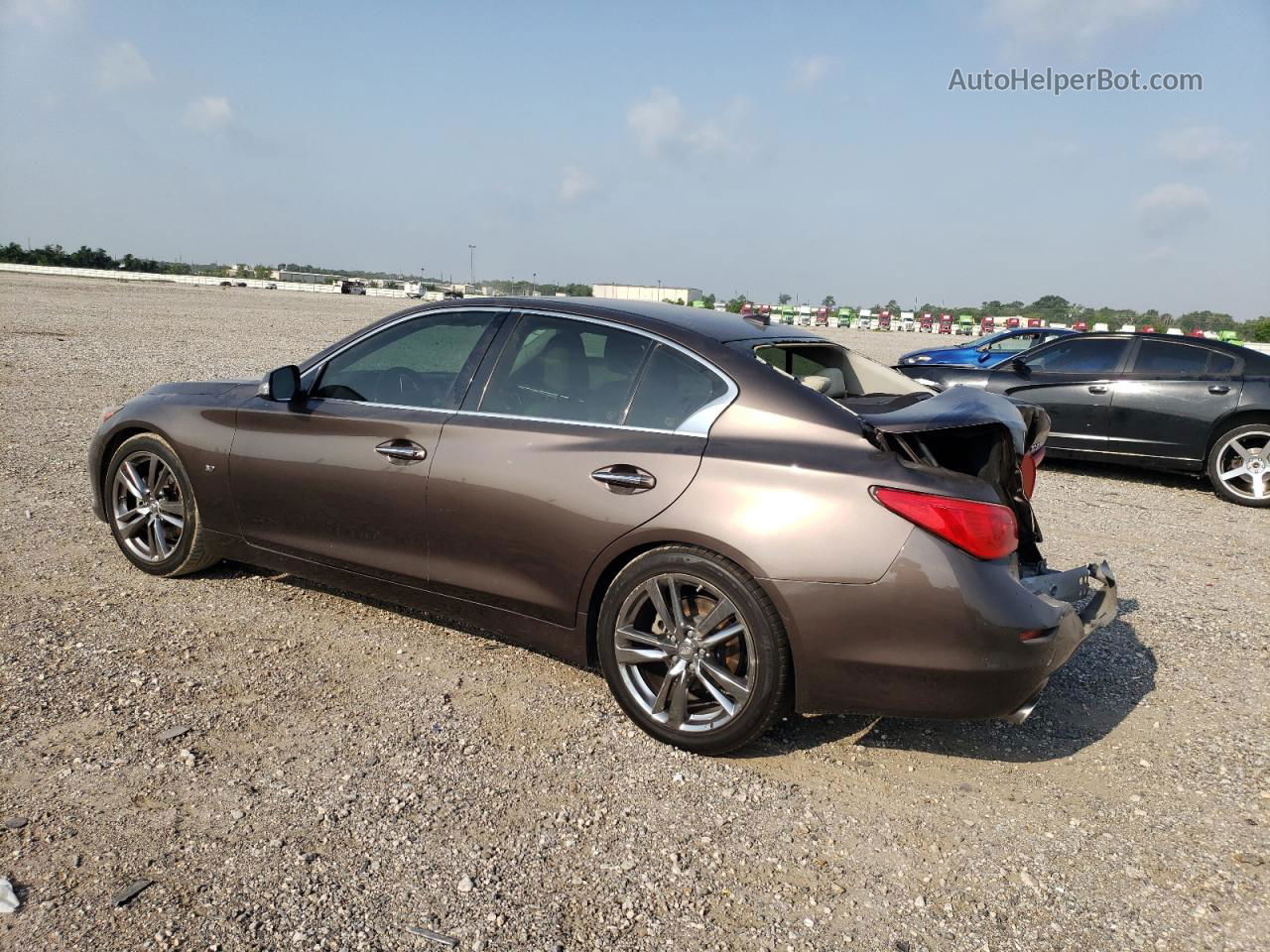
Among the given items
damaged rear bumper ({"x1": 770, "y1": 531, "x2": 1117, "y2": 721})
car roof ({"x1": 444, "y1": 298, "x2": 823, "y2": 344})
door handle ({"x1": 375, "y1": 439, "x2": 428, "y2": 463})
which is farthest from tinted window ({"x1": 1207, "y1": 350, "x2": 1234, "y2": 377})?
door handle ({"x1": 375, "y1": 439, "x2": 428, "y2": 463})

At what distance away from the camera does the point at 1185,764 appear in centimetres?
366

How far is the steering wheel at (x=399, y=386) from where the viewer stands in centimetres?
435

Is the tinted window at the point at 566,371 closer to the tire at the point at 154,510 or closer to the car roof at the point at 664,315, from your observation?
the car roof at the point at 664,315

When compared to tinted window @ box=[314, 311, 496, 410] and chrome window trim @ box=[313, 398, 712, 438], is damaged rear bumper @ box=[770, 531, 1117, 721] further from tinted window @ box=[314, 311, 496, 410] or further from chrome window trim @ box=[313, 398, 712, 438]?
tinted window @ box=[314, 311, 496, 410]

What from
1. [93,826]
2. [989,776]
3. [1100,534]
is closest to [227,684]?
[93,826]

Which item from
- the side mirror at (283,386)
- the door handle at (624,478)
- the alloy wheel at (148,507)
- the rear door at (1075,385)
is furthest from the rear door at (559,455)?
the rear door at (1075,385)

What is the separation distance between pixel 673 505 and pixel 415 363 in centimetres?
170

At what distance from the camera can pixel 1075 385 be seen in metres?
9.74

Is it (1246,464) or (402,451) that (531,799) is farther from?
(1246,464)

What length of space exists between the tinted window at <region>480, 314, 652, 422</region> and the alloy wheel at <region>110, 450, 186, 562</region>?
213 cm

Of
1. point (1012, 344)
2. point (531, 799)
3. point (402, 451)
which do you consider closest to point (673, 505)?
point (531, 799)

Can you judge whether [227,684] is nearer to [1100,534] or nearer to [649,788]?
[649,788]

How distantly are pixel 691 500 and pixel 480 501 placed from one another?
3.17 ft

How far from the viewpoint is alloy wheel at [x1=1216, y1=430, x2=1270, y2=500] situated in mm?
8742
